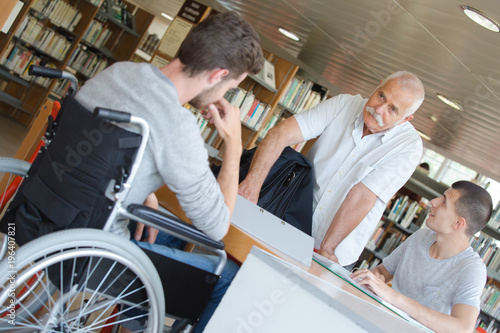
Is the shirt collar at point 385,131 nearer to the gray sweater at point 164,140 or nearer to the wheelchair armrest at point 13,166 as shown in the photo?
the gray sweater at point 164,140

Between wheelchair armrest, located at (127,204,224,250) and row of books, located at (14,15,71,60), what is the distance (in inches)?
244

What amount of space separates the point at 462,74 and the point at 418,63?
1.31ft

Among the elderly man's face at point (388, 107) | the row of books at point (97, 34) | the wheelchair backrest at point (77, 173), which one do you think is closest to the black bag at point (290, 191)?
the elderly man's face at point (388, 107)

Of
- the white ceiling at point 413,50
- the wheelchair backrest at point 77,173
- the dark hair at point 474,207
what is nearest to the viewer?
the wheelchair backrest at point 77,173

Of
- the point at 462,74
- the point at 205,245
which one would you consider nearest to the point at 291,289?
the point at 205,245

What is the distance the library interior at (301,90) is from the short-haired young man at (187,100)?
12cm

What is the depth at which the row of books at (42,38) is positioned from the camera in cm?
645

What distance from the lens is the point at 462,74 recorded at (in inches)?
152

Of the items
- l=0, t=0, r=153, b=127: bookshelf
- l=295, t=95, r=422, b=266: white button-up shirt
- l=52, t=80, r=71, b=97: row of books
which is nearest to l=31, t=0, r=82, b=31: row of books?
l=0, t=0, r=153, b=127: bookshelf

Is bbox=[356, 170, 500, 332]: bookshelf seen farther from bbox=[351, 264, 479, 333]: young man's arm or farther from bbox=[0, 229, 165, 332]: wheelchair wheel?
bbox=[0, 229, 165, 332]: wheelchair wheel

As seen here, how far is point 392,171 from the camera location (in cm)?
213

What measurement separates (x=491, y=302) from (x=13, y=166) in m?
A: 5.93

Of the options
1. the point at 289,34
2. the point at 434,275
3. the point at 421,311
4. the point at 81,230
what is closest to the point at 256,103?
the point at 289,34

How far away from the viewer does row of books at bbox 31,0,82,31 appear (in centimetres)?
654
